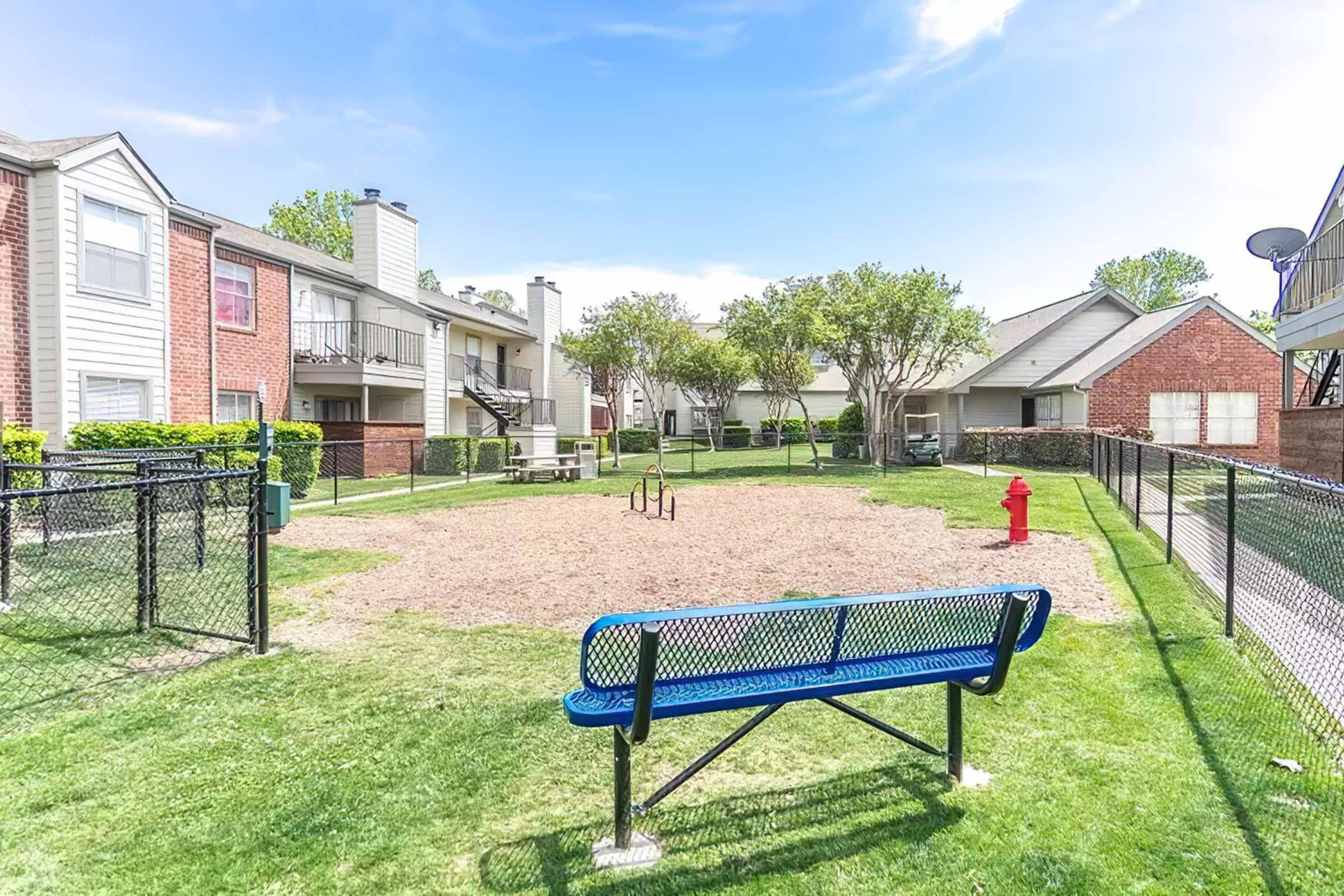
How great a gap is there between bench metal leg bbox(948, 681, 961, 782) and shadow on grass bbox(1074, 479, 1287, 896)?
1.00 metres

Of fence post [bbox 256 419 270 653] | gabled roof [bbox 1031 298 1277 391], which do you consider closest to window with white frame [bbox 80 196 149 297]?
fence post [bbox 256 419 270 653]

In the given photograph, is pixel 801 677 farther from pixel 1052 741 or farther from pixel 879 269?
pixel 879 269

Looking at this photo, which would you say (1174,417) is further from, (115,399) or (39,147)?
(39,147)

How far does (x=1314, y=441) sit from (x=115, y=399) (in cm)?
2297

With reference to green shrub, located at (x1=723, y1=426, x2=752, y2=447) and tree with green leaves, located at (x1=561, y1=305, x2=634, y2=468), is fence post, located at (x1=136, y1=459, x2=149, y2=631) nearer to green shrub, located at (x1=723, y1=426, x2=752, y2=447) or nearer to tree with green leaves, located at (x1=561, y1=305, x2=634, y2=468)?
tree with green leaves, located at (x1=561, y1=305, x2=634, y2=468)

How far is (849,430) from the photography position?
115 ft

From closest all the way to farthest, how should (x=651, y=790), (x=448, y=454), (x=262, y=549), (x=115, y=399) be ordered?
(x=651, y=790), (x=262, y=549), (x=115, y=399), (x=448, y=454)

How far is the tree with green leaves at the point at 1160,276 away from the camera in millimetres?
62281

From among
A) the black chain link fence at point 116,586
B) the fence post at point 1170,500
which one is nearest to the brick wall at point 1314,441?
the fence post at point 1170,500

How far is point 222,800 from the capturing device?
3098mm

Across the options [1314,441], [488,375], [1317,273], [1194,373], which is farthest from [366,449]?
[1194,373]

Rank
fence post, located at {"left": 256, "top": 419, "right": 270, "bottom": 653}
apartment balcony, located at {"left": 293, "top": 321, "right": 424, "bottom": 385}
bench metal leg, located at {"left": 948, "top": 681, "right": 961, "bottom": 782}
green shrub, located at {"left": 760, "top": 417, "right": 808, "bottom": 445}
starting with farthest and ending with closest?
green shrub, located at {"left": 760, "top": 417, "right": 808, "bottom": 445}, apartment balcony, located at {"left": 293, "top": 321, "right": 424, "bottom": 385}, fence post, located at {"left": 256, "top": 419, "right": 270, "bottom": 653}, bench metal leg, located at {"left": 948, "top": 681, "right": 961, "bottom": 782}

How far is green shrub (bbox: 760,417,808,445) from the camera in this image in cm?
4259

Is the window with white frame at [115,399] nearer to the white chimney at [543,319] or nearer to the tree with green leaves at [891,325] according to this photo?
the tree with green leaves at [891,325]
